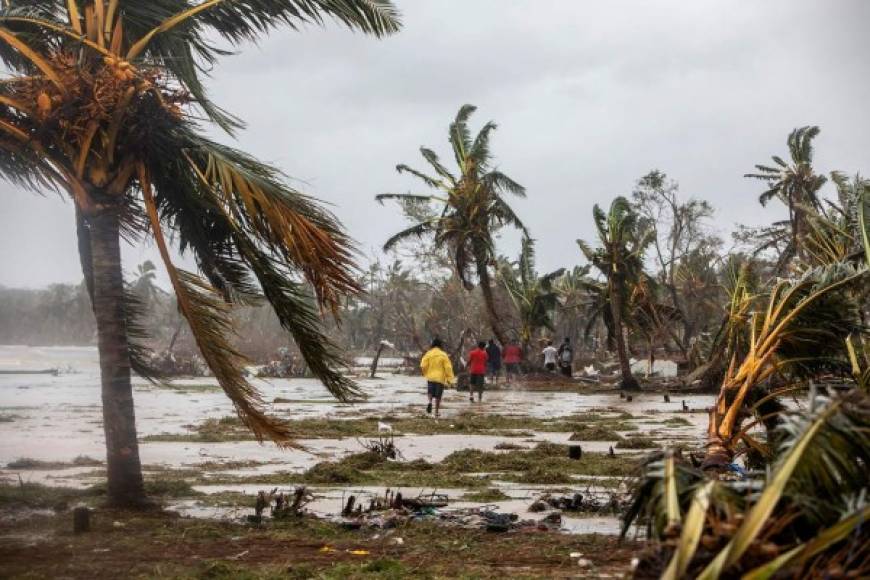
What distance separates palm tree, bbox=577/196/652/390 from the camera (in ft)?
115

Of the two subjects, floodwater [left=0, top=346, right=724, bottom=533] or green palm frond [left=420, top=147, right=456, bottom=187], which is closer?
floodwater [left=0, top=346, right=724, bottom=533]

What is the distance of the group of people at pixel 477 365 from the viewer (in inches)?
813

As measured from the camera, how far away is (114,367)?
935cm

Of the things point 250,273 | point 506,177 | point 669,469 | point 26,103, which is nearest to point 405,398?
point 506,177

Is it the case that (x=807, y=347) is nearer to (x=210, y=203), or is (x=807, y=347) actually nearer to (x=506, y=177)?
(x=210, y=203)

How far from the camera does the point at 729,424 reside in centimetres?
941

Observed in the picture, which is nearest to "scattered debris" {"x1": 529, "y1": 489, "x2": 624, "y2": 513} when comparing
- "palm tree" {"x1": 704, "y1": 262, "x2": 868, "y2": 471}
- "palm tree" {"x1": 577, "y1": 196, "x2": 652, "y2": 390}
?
"palm tree" {"x1": 704, "y1": 262, "x2": 868, "y2": 471}

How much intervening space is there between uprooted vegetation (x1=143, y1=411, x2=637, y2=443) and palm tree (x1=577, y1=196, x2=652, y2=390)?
47.1 ft

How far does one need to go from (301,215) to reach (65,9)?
3511 mm

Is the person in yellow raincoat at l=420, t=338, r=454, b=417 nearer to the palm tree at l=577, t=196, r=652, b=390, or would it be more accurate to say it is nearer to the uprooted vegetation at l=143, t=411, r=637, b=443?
the uprooted vegetation at l=143, t=411, r=637, b=443

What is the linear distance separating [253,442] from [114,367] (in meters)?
6.98

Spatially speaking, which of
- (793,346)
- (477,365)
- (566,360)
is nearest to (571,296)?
(566,360)

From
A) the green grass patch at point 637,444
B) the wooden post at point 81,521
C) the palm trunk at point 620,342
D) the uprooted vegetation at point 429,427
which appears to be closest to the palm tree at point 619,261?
the palm trunk at point 620,342

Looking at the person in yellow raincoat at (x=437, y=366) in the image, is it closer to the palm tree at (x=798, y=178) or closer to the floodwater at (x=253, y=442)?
the floodwater at (x=253, y=442)
